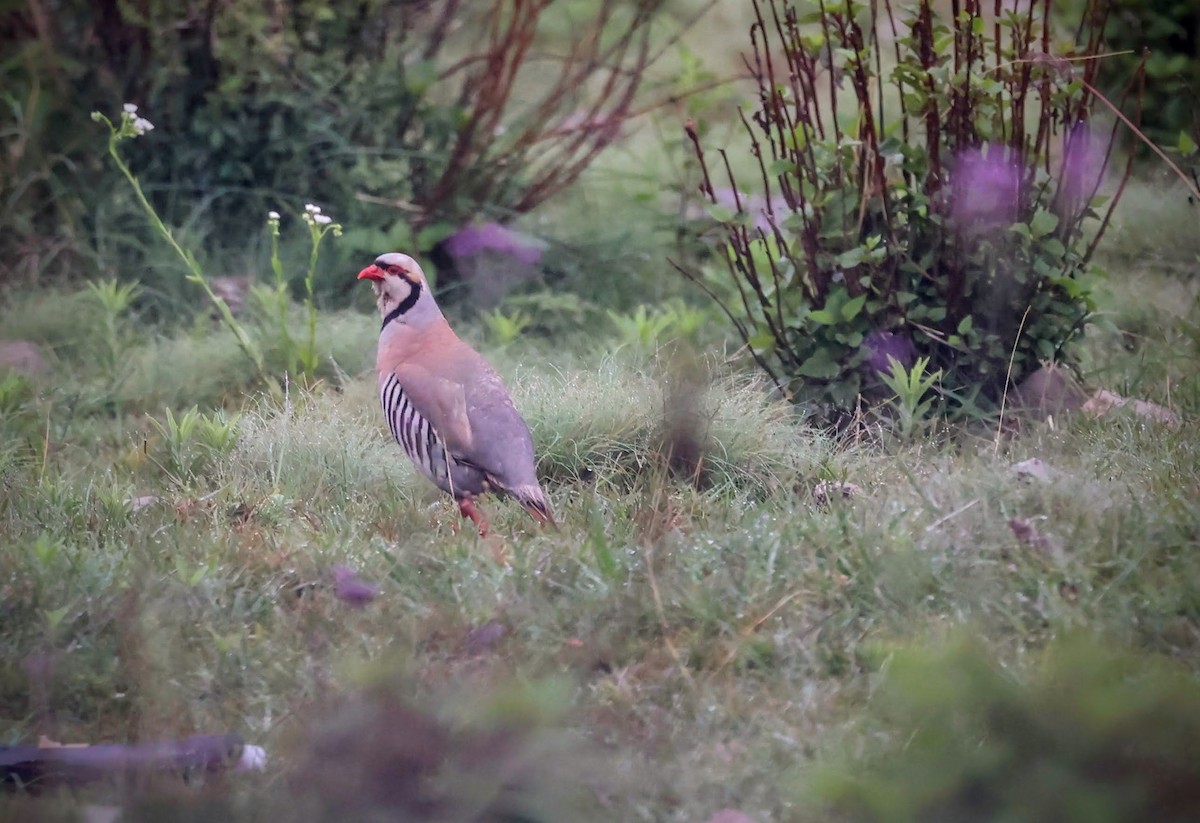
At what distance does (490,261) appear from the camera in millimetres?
6652

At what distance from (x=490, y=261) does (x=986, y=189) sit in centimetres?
278

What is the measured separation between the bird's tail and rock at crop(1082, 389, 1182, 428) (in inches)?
74.7

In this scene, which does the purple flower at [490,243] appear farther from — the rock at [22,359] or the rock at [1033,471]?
the rock at [1033,471]

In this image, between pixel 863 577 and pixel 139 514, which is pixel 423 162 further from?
pixel 863 577

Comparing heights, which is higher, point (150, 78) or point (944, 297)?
point (150, 78)

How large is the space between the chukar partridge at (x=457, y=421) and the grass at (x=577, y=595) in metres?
0.11

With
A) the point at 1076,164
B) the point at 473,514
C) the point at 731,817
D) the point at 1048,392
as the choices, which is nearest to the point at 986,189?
the point at 1076,164

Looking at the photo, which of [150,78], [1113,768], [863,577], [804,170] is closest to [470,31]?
[150,78]

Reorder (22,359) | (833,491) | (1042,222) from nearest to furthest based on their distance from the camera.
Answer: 1. (833,491)
2. (1042,222)
3. (22,359)

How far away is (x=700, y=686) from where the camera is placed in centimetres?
310

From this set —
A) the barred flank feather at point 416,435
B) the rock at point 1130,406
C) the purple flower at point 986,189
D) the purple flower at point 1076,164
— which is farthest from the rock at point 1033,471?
the barred flank feather at point 416,435

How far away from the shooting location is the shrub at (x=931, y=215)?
4496 mm

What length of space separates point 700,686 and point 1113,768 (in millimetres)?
1294

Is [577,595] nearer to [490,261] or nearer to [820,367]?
[820,367]
